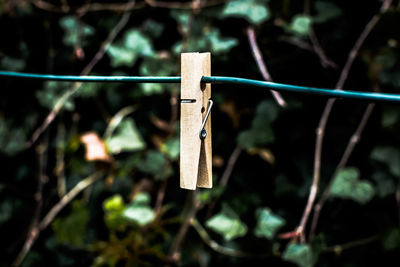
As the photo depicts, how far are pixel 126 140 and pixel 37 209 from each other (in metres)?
0.43

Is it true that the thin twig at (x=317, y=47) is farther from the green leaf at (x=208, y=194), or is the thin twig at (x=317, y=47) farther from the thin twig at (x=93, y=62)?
the thin twig at (x=93, y=62)

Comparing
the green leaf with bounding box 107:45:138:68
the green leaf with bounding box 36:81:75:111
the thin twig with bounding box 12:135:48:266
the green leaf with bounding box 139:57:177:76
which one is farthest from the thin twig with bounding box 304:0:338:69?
the thin twig with bounding box 12:135:48:266

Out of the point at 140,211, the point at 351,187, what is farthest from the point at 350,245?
the point at 140,211

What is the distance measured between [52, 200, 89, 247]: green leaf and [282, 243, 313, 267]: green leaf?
657mm

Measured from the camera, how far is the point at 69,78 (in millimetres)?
795

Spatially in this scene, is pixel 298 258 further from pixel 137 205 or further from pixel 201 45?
pixel 201 45

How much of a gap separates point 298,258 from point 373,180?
313mm

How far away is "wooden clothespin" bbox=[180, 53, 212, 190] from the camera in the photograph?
2.21 ft

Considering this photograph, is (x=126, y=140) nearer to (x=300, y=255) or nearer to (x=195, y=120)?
(x=300, y=255)

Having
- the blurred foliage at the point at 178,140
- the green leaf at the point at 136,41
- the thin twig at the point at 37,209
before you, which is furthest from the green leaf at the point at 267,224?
the thin twig at the point at 37,209

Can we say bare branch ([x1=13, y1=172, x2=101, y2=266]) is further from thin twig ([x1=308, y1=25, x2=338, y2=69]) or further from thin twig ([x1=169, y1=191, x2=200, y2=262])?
thin twig ([x1=308, y1=25, x2=338, y2=69])

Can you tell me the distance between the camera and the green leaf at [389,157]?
1.32m

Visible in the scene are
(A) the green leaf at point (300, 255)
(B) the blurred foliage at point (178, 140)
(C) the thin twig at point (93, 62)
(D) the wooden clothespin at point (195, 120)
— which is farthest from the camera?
(C) the thin twig at point (93, 62)

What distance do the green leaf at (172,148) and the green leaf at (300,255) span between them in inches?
17.0
